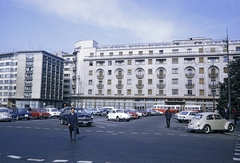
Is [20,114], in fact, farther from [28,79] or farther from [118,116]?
[28,79]

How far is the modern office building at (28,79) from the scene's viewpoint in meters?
80.5

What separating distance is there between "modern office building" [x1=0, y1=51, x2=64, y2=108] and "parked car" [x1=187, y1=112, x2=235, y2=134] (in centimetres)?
6567

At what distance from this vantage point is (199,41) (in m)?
70.6

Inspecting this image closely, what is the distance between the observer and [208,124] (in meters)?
18.5

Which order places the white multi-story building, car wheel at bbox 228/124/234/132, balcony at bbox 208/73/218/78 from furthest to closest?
the white multi-story building → balcony at bbox 208/73/218/78 → car wheel at bbox 228/124/234/132

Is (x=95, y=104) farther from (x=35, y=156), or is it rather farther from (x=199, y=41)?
(x=35, y=156)

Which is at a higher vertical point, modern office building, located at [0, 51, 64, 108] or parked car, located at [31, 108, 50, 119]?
modern office building, located at [0, 51, 64, 108]

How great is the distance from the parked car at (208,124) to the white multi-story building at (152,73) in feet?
154

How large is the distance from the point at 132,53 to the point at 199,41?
65.8 ft

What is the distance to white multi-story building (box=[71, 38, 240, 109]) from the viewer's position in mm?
64688

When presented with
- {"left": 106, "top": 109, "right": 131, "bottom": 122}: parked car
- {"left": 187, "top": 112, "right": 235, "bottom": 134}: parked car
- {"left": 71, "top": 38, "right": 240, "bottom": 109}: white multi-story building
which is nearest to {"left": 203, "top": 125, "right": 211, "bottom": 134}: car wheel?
{"left": 187, "top": 112, "right": 235, "bottom": 134}: parked car

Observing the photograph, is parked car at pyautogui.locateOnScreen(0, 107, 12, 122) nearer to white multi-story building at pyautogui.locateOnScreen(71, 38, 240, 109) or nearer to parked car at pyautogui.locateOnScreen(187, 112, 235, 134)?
parked car at pyautogui.locateOnScreen(187, 112, 235, 134)

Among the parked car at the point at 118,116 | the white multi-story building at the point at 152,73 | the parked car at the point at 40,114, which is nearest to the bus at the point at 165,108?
the white multi-story building at the point at 152,73

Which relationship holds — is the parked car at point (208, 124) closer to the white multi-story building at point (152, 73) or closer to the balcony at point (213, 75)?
the white multi-story building at point (152, 73)
